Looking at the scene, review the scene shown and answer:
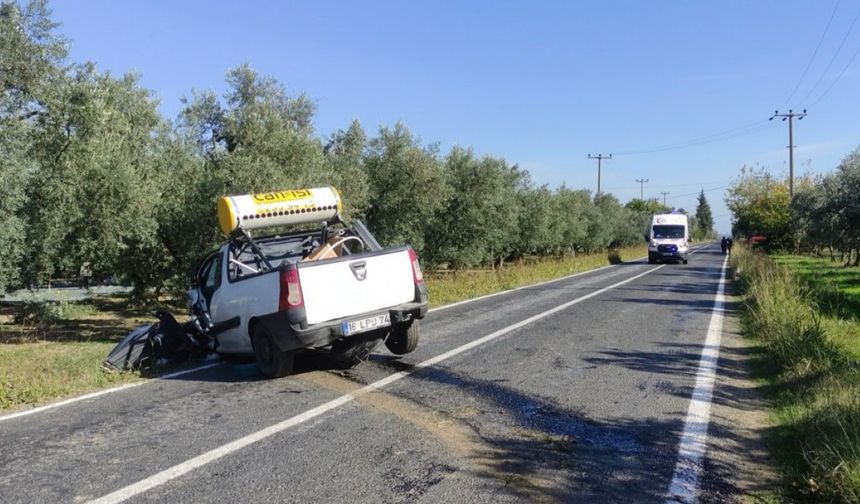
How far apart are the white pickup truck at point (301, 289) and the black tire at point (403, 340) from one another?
14 mm

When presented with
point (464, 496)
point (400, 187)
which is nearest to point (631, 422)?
point (464, 496)

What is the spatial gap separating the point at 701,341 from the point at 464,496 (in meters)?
7.55

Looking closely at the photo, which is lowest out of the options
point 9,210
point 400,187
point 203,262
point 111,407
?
point 111,407

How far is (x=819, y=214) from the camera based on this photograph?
3209 centimetres

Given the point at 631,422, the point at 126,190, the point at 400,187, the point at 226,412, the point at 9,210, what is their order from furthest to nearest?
the point at 400,187 → the point at 126,190 → the point at 9,210 → the point at 226,412 → the point at 631,422

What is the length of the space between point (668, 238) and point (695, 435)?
125ft

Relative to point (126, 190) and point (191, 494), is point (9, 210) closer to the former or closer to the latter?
point (126, 190)

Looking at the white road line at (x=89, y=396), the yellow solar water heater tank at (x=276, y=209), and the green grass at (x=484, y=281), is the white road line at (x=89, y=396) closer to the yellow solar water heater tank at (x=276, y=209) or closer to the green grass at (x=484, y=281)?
the yellow solar water heater tank at (x=276, y=209)

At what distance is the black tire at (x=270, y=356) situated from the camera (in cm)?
744

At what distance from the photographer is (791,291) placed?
12.9 m

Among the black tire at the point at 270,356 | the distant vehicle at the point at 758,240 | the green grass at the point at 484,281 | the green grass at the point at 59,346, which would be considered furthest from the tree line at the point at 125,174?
the distant vehicle at the point at 758,240

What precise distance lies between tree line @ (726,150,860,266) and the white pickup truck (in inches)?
924

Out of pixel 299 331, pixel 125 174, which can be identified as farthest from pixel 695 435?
pixel 125 174

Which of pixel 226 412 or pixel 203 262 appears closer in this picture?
pixel 226 412
